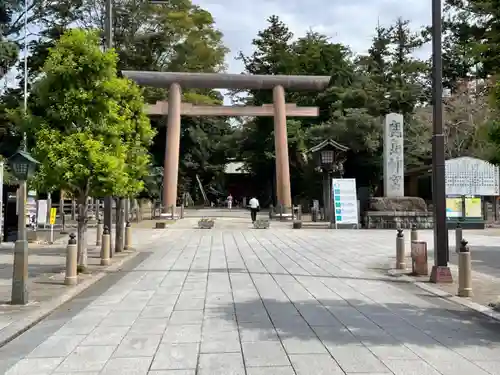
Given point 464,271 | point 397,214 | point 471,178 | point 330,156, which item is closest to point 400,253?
point 464,271

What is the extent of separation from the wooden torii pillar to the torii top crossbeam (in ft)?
1.85

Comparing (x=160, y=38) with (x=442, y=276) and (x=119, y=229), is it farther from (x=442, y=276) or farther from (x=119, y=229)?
(x=442, y=276)

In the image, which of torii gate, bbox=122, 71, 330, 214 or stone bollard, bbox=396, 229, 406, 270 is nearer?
stone bollard, bbox=396, 229, 406, 270

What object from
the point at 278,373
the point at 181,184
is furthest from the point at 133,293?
the point at 181,184

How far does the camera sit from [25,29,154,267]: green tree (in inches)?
485

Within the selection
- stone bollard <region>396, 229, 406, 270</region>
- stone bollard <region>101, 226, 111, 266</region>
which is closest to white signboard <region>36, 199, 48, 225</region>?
stone bollard <region>101, 226, 111, 266</region>

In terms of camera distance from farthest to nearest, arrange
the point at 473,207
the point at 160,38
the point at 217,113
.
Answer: the point at 160,38 → the point at 217,113 → the point at 473,207

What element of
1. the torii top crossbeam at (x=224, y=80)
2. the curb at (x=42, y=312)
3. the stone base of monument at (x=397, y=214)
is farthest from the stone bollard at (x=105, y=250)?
the torii top crossbeam at (x=224, y=80)

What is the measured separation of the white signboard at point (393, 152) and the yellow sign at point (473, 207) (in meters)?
3.74

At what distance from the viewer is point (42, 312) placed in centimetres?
855

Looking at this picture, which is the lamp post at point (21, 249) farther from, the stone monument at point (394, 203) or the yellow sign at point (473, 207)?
the yellow sign at point (473, 207)

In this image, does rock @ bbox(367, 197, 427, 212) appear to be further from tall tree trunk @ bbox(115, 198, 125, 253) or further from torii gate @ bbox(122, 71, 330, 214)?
tall tree trunk @ bbox(115, 198, 125, 253)

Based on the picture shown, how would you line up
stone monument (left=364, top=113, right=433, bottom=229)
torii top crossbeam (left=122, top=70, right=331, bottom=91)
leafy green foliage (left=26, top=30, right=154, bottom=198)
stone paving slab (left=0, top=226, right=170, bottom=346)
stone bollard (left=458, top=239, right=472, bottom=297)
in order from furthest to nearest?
torii top crossbeam (left=122, top=70, right=331, bottom=91), stone monument (left=364, top=113, right=433, bottom=229), leafy green foliage (left=26, top=30, right=154, bottom=198), stone bollard (left=458, top=239, right=472, bottom=297), stone paving slab (left=0, top=226, right=170, bottom=346)

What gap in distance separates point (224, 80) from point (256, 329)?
95.9ft
